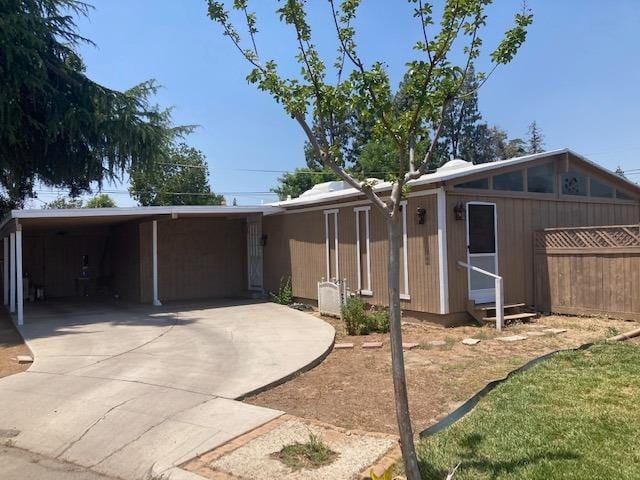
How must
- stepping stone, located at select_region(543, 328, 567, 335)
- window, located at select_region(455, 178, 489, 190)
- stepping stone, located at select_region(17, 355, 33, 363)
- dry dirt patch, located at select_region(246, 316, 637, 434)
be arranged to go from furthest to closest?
1. window, located at select_region(455, 178, 489, 190)
2. stepping stone, located at select_region(543, 328, 567, 335)
3. stepping stone, located at select_region(17, 355, 33, 363)
4. dry dirt patch, located at select_region(246, 316, 637, 434)

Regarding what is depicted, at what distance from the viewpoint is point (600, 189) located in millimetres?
13266

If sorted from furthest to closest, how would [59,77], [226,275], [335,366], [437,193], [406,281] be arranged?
[226,275], [59,77], [406,281], [437,193], [335,366]

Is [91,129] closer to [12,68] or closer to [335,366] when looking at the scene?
[12,68]

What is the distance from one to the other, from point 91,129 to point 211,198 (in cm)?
2608

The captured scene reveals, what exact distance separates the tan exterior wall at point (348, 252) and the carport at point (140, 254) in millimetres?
860

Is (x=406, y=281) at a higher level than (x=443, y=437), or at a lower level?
higher

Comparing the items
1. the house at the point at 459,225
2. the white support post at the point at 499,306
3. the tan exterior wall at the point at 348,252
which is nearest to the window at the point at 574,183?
the house at the point at 459,225

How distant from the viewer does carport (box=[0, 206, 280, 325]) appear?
1452 cm

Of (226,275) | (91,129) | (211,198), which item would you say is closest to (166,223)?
(226,275)

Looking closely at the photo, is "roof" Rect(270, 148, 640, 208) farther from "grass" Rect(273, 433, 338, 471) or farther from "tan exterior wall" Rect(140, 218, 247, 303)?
"grass" Rect(273, 433, 338, 471)

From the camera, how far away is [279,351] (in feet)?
26.4

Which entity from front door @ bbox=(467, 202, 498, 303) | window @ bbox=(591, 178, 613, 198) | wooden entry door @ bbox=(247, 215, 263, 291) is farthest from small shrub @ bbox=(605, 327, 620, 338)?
wooden entry door @ bbox=(247, 215, 263, 291)

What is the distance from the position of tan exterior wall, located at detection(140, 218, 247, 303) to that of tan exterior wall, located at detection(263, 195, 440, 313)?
144 centimetres

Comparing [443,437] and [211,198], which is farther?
[211,198]
